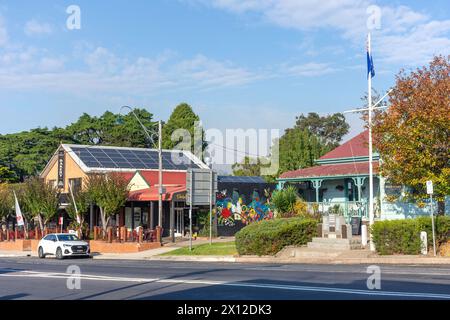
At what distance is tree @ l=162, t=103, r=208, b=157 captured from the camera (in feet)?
232

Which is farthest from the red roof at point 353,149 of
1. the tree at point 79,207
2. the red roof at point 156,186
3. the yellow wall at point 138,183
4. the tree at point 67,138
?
the tree at point 67,138

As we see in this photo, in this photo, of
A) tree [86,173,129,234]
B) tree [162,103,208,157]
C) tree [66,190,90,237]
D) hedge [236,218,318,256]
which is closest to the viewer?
hedge [236,218,318,256]

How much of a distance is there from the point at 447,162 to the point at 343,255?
19.6 ft

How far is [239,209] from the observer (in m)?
44.8

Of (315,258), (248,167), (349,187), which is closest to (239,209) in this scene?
(349,187)

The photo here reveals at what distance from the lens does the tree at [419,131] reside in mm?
25812

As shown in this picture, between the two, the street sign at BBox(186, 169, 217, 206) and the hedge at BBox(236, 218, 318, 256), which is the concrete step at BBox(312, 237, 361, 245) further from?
the street sign at BBox(186, 169, 217, 206)

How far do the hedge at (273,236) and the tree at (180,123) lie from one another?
135ft

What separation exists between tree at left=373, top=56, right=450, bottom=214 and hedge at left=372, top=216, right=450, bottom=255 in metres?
1.98

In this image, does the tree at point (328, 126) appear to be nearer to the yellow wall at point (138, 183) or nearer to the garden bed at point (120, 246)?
the yellow wall at point (138, 183)

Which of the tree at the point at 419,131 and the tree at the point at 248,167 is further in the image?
the tree at the point at 248,167

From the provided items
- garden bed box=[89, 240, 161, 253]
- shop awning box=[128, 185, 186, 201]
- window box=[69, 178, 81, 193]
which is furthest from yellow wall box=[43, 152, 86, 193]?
garden bed box=[89, 240, 161, 253]

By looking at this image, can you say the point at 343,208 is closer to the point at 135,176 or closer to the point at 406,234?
the point at 406,234
